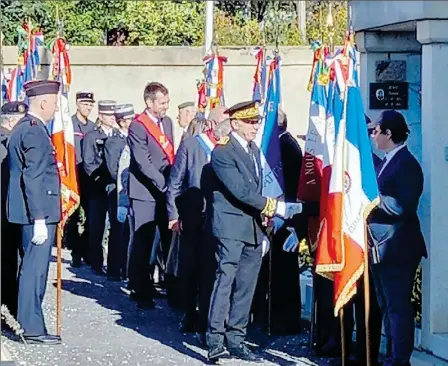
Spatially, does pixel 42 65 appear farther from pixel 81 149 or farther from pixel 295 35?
pixel 295 35

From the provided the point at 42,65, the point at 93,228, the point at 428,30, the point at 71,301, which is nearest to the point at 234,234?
the point at 428,30

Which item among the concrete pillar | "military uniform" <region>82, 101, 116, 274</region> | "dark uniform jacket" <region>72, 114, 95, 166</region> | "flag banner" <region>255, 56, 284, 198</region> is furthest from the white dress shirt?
"dark uniform jacket" <region>72, 114, 95, 166</region>

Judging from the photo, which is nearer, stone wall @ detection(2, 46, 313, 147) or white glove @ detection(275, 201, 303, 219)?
white glove @ detection(275, 201, 303, 219)

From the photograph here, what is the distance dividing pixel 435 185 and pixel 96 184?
5.86 m

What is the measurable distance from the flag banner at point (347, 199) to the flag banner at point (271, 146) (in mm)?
1191

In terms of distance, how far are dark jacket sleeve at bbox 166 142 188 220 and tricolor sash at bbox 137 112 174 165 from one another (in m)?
0.87

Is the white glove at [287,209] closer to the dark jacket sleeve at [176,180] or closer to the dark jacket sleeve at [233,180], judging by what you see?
the dark jacket sleeve at [233,180]

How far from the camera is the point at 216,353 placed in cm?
818

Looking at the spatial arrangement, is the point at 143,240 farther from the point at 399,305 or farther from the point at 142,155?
the point at 399,305

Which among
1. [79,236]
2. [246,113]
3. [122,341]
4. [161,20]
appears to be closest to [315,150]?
[246,113]

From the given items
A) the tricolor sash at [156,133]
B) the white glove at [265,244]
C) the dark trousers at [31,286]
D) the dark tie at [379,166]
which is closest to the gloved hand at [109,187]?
the tricolor sash at [156,133]

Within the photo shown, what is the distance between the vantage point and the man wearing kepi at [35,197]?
8750 millimetres

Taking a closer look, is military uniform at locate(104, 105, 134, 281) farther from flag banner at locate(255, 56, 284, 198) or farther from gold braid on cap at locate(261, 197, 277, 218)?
gold braid on cap at locate(261, 197, 277, 218)

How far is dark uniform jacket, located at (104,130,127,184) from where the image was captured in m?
12.2
